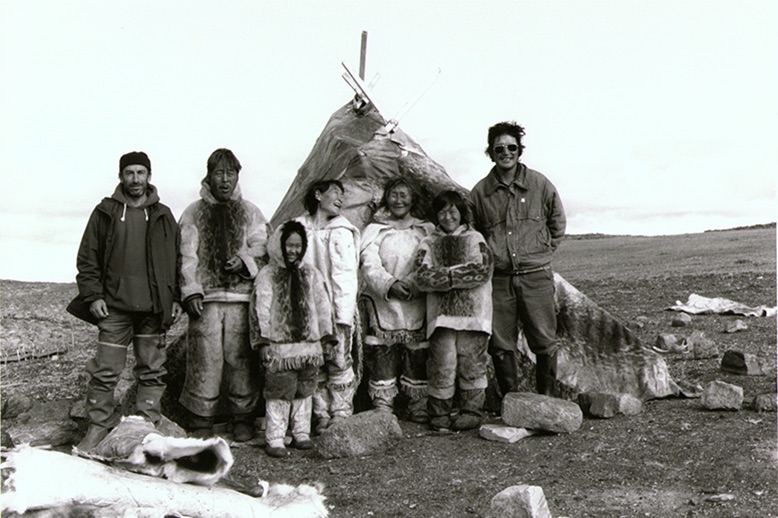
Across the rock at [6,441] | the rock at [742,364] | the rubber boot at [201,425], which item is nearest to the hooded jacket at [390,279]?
the rubber boot at [201,425]

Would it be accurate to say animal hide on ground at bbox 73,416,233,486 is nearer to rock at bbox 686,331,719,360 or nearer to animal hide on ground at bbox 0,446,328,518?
animal hide on ground at bbox 0,446,328,518

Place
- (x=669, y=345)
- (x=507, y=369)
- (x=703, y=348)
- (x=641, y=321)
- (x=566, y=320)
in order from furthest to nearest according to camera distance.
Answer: (x=641, y=321)
(x=669, y=345)
(x=703, y=348)
(x=566, y=320)
(x=507, y=369)

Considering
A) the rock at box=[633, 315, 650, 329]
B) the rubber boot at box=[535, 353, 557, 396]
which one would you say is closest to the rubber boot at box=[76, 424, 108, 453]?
the rubber boot at box=[535, 353, 557, 396]

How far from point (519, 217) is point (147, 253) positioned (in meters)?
2.66

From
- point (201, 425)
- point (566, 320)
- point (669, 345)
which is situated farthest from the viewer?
point (669, 345)

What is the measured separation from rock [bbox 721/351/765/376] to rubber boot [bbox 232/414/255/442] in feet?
13.6

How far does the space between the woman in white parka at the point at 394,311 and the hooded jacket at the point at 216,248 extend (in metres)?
0.86

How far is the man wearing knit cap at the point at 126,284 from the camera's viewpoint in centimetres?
547

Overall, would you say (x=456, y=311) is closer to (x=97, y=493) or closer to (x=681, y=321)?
(x=97, y=493)

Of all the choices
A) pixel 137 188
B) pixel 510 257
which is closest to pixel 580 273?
pixel 510 257

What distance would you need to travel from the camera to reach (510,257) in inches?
242

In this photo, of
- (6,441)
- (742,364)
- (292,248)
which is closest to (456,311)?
(292,248)

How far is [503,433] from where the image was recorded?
5.68 meters

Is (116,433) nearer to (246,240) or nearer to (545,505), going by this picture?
(246,240)
